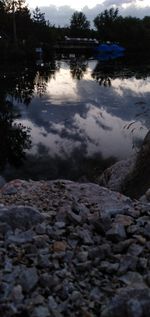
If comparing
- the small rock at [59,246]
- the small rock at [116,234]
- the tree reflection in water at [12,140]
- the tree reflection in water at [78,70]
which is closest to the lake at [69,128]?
the tree reflection in water at [12,140]

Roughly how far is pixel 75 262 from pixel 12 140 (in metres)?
15.5

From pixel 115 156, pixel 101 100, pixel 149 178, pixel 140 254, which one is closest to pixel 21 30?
pixel 101 100

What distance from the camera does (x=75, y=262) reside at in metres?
4.98

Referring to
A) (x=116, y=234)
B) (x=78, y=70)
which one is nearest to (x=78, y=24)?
(x=78, y=70)

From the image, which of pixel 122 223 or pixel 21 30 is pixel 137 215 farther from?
pixel 21 30

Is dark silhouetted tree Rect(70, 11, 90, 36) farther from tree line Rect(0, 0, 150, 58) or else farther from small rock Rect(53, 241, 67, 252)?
small rock Rect(53, 241, 67, 252)

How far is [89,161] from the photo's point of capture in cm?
1698

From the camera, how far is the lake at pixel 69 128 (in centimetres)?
1648

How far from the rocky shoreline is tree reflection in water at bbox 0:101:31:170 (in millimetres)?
10759

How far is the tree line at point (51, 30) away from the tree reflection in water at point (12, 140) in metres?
40.9

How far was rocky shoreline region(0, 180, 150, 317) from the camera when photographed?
4273mm

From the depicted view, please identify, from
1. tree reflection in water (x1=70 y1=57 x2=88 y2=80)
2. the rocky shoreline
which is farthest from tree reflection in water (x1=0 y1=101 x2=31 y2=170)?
tree reflection in water (x1=70 y1=57 x2=88 y2=80)

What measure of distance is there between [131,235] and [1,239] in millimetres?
1510

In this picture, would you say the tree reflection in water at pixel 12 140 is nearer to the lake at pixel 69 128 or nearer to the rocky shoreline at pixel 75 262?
the lake at pixel 69 128
